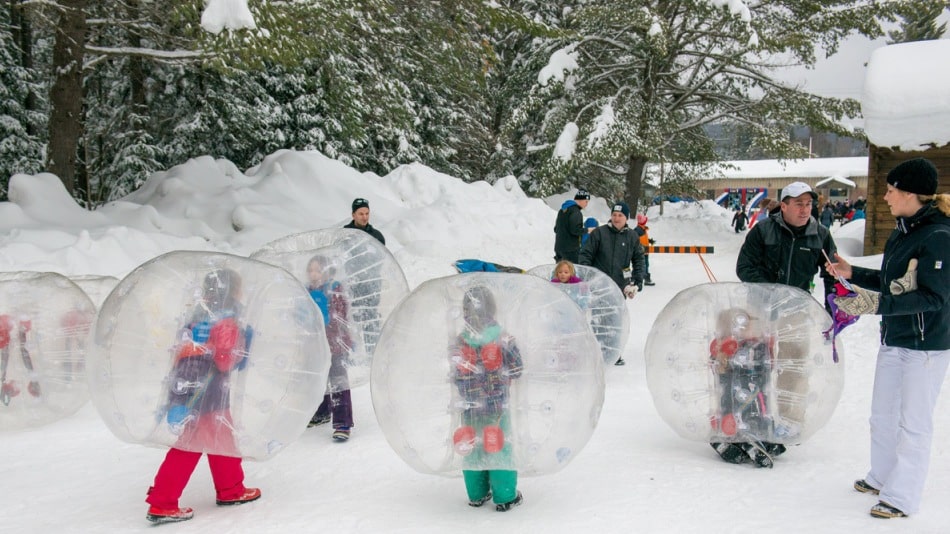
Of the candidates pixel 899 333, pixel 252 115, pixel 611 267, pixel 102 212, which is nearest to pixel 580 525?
pixel 899 333

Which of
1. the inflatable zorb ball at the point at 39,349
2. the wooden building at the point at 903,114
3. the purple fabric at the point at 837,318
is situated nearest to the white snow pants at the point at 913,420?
the purple fabric at the point at 837,318

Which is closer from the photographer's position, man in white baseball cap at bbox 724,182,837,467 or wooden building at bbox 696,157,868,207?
man in white baseball cap at bbox 724,182,837,467

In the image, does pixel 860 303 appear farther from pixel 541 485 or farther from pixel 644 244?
pixel 644 244

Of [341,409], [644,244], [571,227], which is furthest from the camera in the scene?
[644,244]

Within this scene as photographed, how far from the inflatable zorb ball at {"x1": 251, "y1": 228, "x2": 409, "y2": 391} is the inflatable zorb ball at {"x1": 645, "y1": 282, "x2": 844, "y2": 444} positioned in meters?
2.39

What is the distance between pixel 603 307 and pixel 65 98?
11955 millimetres

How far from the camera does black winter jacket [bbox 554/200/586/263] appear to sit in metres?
10.9

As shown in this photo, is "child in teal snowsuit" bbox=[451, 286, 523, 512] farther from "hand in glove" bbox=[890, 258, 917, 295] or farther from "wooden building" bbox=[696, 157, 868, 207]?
"wooden building" bbox=[696, 157, 868, 207]

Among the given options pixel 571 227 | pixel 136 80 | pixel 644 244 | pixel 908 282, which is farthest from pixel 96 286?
pixel 136 80

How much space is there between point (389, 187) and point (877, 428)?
55.1 ft

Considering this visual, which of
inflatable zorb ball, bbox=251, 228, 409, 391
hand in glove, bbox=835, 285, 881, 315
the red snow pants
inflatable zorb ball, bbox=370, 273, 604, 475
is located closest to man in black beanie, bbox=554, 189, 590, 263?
inflatable zorb ball, bbox=251, 228, 409, 391

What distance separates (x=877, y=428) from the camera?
4.21m

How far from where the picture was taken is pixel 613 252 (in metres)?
8.35

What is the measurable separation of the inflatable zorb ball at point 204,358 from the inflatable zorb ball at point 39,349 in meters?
2.20
